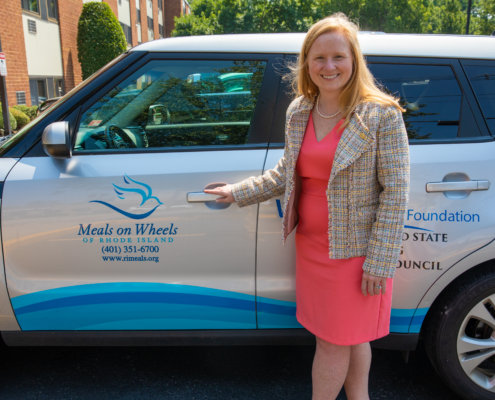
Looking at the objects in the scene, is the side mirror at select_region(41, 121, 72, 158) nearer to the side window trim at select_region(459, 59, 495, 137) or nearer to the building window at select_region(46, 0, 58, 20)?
the side window trim at select_region(459, 59, 495, 137)

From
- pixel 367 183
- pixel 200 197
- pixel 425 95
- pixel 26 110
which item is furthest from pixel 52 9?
pixel 367 183

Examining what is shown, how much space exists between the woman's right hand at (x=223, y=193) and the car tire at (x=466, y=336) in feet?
3.76

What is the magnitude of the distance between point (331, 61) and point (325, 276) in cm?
86

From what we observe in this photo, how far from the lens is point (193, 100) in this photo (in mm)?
2426

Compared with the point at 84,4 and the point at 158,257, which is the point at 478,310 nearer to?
the point at 158,257

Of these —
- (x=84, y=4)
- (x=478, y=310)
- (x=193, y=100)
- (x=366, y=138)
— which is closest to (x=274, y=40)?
(x=193, y=100)

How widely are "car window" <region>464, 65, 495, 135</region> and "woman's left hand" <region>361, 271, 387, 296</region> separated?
969mm

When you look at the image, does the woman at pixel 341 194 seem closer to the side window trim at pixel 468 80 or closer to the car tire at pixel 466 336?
the car tire at pixel 466 336

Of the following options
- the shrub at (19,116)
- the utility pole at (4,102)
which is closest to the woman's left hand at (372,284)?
the utility pole at (4,102)

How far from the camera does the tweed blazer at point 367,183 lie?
178 cm

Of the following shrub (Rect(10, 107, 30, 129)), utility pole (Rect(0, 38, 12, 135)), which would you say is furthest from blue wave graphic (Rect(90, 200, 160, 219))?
shrub (Rect(10, 107, 30, 129))

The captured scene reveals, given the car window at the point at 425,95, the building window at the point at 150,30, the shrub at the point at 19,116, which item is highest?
the building window at the point at 150,30

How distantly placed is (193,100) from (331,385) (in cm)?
150

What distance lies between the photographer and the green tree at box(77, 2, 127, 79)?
19781mm
